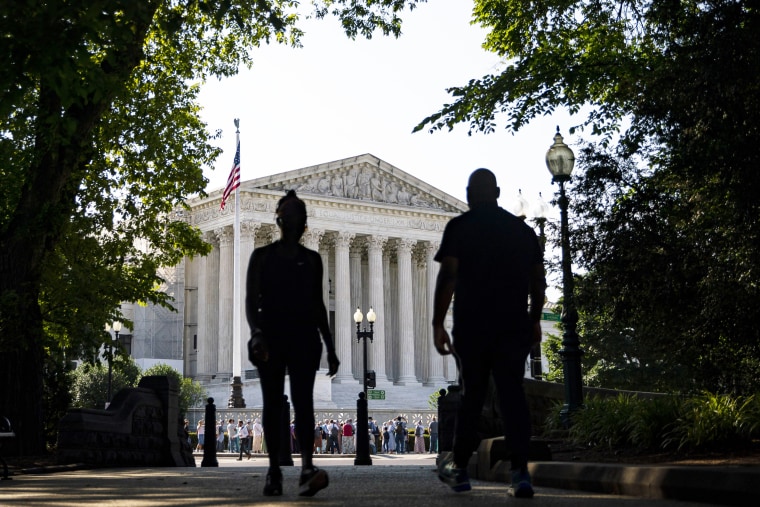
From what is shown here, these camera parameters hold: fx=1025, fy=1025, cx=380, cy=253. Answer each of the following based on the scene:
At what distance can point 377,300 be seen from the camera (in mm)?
72250

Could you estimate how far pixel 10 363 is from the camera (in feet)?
61.8

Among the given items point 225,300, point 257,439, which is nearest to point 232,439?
point 257,439

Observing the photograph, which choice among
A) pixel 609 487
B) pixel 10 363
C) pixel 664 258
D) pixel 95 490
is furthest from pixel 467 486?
pixel 10 363

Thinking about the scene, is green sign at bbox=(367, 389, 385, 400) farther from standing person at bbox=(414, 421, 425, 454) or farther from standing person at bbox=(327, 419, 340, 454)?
standing person at bbox=(327, 419, 340, 454)

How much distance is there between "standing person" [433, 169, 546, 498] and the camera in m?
6.56

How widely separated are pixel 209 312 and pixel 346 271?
9.91m

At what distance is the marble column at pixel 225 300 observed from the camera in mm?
67000

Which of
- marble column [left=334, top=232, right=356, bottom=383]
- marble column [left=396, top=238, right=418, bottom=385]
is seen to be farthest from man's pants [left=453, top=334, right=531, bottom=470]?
marble column [left=396, top=238, right=418, bottom=385]

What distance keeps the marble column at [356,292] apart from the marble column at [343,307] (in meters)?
→ 1.71

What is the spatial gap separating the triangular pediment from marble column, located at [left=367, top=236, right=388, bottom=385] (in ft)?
10.8

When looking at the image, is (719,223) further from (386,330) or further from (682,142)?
(386,330)

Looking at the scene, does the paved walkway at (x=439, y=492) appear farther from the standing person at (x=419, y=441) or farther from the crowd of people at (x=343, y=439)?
the standing person at (x=419, y=441)

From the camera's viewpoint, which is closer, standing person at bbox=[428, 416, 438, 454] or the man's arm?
the man's arm

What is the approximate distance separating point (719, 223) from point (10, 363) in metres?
12.7
